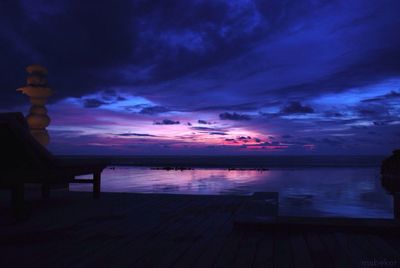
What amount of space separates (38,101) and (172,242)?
24.3 feet

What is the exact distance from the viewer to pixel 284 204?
14133 mm

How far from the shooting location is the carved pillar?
9.78 meters

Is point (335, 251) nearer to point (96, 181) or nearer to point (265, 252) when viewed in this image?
point (265, 252)

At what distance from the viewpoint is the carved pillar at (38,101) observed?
32.1 ft

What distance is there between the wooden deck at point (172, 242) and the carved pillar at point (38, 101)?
3558 millimetres

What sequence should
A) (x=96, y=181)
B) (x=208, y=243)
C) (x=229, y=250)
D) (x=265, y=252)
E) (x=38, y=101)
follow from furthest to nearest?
(x=38, y=101) → (x=96, y=181) → (x=208, y=243) → (x=229, y=250) → (x=265, y=252)

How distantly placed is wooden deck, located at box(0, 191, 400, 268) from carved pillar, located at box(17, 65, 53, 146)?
11.7ft

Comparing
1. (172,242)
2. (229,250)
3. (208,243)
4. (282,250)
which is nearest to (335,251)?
(282,250)

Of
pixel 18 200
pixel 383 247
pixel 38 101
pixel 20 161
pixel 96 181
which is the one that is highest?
pixel 38 101

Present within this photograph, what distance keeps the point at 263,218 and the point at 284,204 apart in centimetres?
939

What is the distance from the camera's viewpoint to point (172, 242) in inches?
179

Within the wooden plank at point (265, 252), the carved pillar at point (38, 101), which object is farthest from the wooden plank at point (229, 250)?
the carved pillar at point (38, 101)

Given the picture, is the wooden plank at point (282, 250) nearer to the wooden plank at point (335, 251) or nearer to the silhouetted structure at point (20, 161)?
the wooden plank at point (335, 251)

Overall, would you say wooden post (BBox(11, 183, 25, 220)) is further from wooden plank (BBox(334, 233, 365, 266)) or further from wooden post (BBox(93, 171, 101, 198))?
wooden plank (BBox(334, 233, 365, 266))
